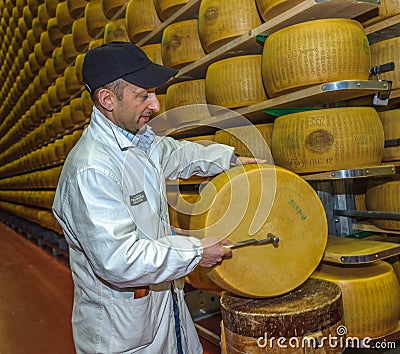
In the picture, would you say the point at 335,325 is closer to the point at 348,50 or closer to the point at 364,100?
the point at 348,50

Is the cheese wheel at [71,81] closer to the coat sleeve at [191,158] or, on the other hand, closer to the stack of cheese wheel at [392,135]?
the coat sleeve at [191,158]

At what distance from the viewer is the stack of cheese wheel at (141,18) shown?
2949 millimetres

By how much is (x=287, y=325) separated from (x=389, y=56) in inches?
50.5

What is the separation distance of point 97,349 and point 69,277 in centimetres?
329

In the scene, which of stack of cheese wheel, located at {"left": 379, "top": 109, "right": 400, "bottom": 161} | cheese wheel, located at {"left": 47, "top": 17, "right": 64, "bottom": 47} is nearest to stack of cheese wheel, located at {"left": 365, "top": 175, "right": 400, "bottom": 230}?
stack of cheese wheel, located at {"left": 379, "top": 109, "right": 400, "bottom": 161}

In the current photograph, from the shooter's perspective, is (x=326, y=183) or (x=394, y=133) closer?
(x=394, y=133)

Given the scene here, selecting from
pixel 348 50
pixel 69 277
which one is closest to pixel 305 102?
pixel 348 50

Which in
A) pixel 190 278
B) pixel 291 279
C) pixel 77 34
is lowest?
pixel 190 278

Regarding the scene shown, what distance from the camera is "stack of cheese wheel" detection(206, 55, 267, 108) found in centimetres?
216

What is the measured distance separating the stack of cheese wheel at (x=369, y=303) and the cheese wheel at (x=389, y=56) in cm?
84

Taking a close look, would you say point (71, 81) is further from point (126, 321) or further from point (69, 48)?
point (126, 321)

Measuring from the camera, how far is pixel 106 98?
4.67 ft

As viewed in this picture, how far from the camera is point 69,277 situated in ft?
14.9

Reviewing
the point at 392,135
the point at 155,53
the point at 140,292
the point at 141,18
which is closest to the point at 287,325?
the point at 140,292
